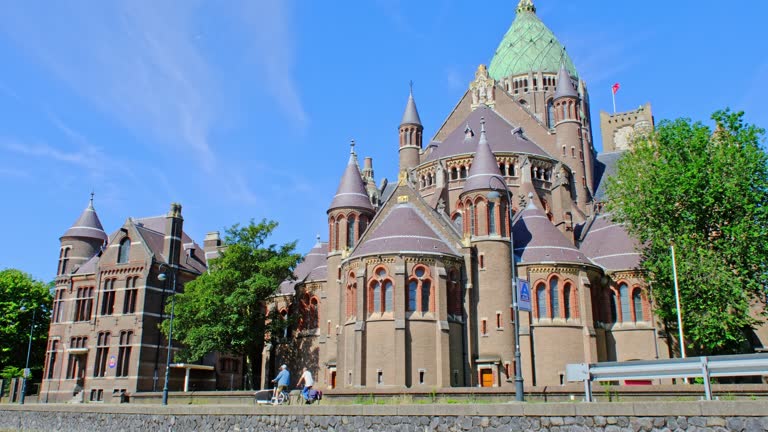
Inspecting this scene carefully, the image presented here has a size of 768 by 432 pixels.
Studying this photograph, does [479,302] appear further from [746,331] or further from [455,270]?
[746,331]

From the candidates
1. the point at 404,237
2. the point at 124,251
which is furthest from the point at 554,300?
the point at 124,251

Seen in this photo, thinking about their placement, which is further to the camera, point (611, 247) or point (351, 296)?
point (611, 247)

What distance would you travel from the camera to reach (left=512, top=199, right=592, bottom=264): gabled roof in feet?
143

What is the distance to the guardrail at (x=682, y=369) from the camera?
16047 mm

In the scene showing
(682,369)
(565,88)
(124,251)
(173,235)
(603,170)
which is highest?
(565,88)

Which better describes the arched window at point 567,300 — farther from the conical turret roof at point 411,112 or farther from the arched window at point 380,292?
the conical turret roof at point 411,112

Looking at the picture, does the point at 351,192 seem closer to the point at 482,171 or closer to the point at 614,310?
the point at 482,171

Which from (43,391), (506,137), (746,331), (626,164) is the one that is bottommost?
(43,391)

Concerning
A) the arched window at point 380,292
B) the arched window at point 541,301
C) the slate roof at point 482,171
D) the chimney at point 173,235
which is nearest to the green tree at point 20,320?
the chimney at point 173,235

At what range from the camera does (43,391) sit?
184ft

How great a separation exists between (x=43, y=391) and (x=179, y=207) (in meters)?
18.8

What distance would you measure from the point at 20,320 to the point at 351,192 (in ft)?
133

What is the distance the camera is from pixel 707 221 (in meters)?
38.8

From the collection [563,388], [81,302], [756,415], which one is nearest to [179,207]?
[81,302]
